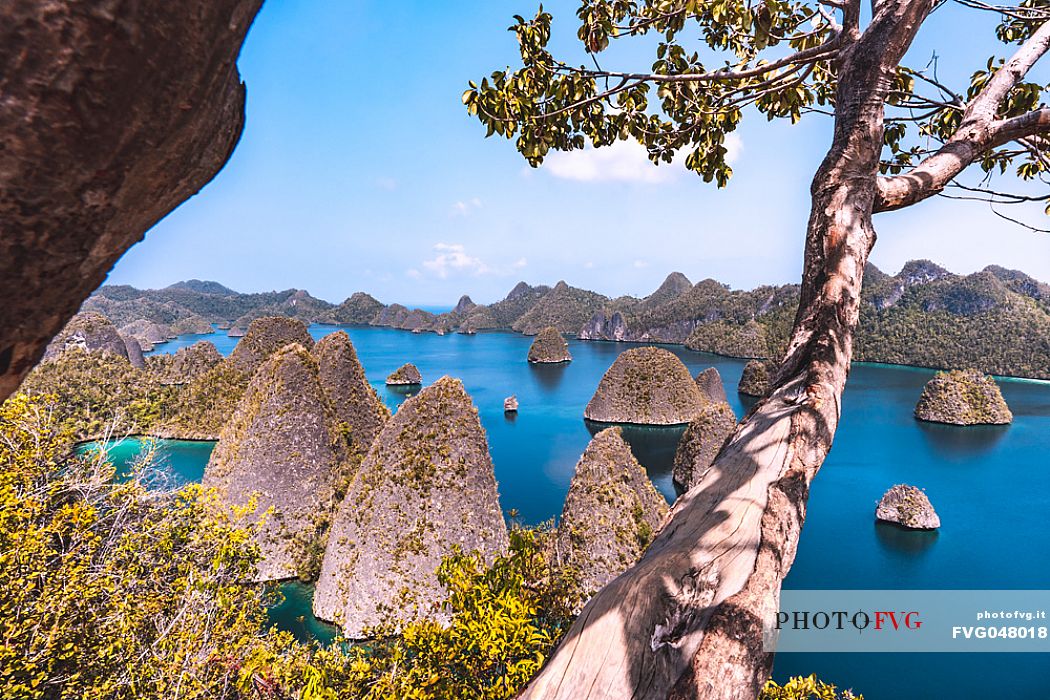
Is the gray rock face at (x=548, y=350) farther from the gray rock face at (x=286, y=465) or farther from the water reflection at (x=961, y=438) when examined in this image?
the gray rock face at (x=286, y=465)

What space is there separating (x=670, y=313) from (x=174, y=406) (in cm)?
13895

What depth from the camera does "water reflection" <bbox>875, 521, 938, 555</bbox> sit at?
94.7 ft

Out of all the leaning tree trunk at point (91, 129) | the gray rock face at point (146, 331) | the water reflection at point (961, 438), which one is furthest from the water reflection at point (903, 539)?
the gray rock face at point (146, 331)

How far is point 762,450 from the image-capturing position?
2.43 meters

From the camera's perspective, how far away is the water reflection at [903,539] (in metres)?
28.9

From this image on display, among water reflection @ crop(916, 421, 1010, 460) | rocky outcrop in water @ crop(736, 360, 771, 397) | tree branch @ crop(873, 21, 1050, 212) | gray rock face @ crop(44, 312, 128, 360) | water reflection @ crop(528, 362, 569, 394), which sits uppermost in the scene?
tree branch @ crop(873, 21, 1050, 212)

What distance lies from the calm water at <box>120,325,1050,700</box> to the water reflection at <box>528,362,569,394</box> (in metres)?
3.86

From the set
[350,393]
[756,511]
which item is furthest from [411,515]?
[756,511]

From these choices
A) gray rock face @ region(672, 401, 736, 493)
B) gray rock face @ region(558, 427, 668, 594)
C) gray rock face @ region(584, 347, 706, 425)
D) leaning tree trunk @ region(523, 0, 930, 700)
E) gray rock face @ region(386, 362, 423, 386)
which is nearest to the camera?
leaning tree trunk @ region(523, 0, 930, 700)

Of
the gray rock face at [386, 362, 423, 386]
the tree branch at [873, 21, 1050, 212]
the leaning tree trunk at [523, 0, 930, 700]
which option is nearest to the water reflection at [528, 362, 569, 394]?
the gray rock face at [386, 362, 423, 386]

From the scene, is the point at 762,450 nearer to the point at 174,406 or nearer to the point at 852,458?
the point at 174,406

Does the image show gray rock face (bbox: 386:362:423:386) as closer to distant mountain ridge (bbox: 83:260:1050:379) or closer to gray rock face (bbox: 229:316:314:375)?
gray rock face (bbox: 229:316:314:375)

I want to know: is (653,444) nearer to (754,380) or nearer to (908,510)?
(908,510)

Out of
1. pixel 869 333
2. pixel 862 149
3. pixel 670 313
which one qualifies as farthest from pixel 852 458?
pixel 670 313
